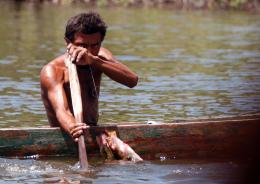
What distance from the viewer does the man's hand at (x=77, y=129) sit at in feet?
20.3

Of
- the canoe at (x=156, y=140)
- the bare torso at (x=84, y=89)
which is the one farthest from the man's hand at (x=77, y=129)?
the bare torso at (x=84, y=89)

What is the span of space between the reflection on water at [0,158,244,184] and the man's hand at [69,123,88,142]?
30 centimetres

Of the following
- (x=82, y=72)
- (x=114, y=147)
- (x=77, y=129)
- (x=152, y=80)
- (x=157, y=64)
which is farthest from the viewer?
(x=157, y=64)

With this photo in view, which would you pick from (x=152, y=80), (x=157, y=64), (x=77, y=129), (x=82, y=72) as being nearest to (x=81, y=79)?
(x=82, y=72)

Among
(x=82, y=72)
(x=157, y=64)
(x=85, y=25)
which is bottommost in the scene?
(x=157, y=64)

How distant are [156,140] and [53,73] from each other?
1.01 metres

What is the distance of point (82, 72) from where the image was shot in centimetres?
669

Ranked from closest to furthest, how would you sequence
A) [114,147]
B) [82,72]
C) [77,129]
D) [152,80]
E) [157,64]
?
[77,129], [114,147], [82,72], [152,80], [157,64]

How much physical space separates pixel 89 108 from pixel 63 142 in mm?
400

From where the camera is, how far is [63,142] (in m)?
6.55

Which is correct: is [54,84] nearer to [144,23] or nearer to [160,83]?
[160,83]

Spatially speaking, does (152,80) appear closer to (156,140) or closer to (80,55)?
(156,140)

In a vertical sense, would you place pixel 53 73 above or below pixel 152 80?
above

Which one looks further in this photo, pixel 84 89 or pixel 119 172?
pixel 84 89
